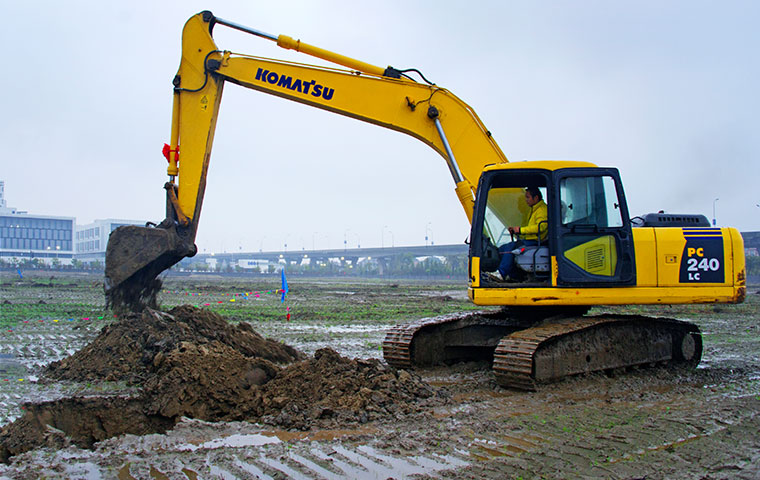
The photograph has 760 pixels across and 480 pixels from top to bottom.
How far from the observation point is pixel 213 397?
19.2ft

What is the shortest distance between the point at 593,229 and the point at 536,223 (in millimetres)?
658

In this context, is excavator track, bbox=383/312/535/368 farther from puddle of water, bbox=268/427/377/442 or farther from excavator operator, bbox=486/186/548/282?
puddle of water, bbox=268/427/377/442

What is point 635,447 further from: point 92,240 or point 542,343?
point 92,240

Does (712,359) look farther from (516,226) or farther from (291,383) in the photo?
(291,383)

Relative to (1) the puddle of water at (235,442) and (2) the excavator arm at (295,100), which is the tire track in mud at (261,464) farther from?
(2) the excavator arm at (295,100)

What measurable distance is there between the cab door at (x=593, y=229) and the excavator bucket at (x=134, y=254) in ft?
16.0

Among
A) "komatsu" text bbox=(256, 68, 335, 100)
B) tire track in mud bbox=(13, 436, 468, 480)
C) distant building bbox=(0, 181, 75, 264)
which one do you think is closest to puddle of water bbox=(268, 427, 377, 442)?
tire track in mud bbox=(13, 436, 468, 480)

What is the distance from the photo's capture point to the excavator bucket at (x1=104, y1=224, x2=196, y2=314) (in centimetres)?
783

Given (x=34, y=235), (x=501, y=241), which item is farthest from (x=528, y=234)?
(x=34, y=235)

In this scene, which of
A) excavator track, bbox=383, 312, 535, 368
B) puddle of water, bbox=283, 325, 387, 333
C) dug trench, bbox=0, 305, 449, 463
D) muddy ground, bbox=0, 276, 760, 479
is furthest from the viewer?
puddle of water, bbox=283, 325, 387, 333

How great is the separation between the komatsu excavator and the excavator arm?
16 millimetres

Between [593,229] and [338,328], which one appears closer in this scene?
[593,229]

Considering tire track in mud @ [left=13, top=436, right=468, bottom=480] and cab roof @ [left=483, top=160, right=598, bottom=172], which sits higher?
cab roof @ [left=483, top=160, right=598, bottom=172]

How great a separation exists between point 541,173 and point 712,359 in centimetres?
455
